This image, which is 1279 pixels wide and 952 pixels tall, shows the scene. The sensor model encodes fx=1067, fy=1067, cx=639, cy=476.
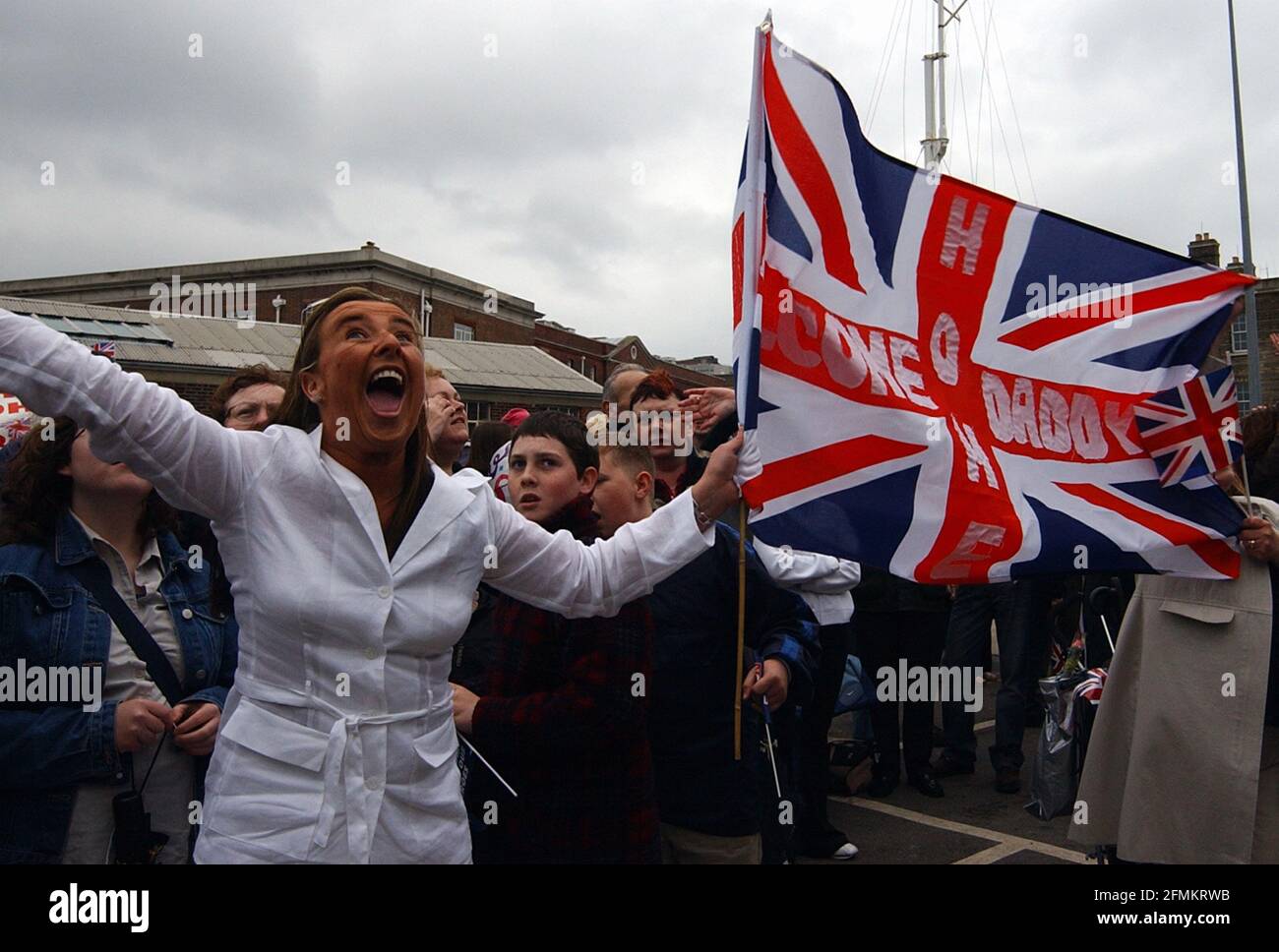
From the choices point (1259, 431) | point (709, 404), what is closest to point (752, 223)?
point (709, 404)

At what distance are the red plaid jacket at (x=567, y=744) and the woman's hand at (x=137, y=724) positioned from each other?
754mm

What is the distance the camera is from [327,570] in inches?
77.9

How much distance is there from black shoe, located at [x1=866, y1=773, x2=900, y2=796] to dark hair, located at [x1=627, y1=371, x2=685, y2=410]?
3069 mm

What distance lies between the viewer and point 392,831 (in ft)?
6.55

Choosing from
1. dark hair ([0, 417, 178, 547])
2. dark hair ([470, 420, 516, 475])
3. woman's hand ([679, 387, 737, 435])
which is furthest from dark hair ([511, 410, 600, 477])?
dark hair ([470, 420, 516, 475])

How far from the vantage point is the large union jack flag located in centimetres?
283

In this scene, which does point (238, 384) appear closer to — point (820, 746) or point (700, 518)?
point (700, 518)

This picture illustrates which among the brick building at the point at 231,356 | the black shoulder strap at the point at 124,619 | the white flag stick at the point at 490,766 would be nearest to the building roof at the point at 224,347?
the brick building at the point at 231,356
